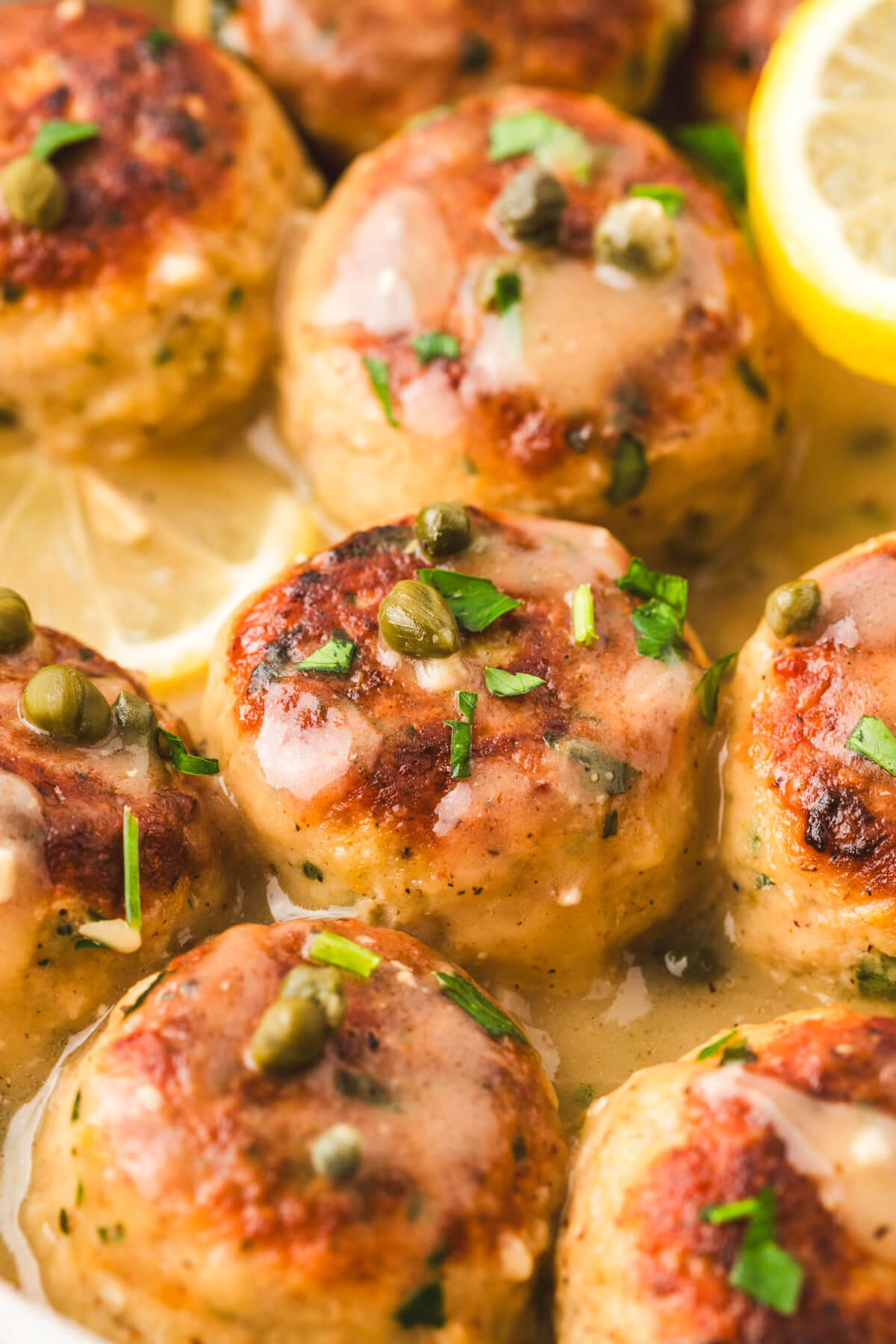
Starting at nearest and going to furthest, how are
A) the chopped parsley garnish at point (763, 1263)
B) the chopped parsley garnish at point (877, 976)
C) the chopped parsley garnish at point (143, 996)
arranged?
1. the chopped parsley garnish at point (763, 1263)
2. the chopped parsley garnish at point (143, 996)
3. the chopped parsley garnish at point (877, 976)

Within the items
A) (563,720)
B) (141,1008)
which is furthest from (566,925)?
(141,1008)

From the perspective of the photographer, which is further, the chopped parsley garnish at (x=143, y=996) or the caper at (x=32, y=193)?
the caper at (x=32, y=193)

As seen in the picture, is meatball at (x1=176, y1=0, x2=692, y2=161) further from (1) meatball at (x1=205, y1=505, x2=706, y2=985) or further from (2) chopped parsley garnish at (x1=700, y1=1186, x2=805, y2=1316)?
(2) chopped parsley garnish at (x1=700, y1=1186, x2=805, y2=1316)

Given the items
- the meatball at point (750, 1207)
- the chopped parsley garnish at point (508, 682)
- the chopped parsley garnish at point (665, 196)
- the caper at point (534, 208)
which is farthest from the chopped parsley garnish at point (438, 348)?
the meatball at point (750, 1207)

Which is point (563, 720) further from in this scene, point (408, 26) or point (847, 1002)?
point (408, 26)

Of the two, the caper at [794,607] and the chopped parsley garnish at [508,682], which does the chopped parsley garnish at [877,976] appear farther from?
the chopped parsley garnish at [508,682]

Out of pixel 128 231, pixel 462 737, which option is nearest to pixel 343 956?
pixel 462 737
